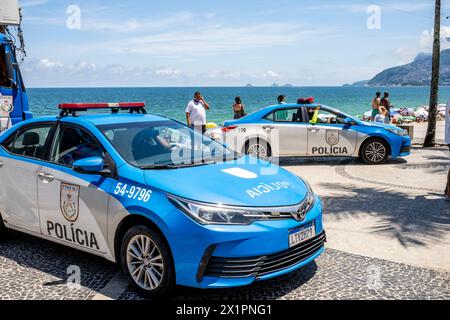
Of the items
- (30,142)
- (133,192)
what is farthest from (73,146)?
(133,192)

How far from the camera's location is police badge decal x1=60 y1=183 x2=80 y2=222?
4.49 m

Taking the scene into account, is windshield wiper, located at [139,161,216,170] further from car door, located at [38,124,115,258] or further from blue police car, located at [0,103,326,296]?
car door, located at [38,124,115,258]

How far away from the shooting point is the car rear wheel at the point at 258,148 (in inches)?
453

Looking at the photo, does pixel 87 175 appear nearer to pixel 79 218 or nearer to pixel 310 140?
pixel 79 218

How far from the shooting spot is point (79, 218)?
449cm

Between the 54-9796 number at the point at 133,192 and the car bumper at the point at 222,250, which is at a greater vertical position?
the 54-9796 number at the point at 133,192

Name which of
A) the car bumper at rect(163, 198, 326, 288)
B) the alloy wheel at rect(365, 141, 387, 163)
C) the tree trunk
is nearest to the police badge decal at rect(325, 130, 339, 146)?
the alloy wheel at rect(365, 141, 387, 163)

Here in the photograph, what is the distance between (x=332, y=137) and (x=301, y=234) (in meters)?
7.58

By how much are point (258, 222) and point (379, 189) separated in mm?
5188

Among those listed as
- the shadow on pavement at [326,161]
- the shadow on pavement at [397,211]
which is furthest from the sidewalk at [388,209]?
the shadow on pavement at [326,161]

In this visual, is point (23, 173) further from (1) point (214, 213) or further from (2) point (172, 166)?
(1) point (214, 213)

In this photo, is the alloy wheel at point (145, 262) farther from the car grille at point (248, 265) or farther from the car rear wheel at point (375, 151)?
the car rear wheel at point (375, 151)

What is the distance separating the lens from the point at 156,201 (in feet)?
12.7
